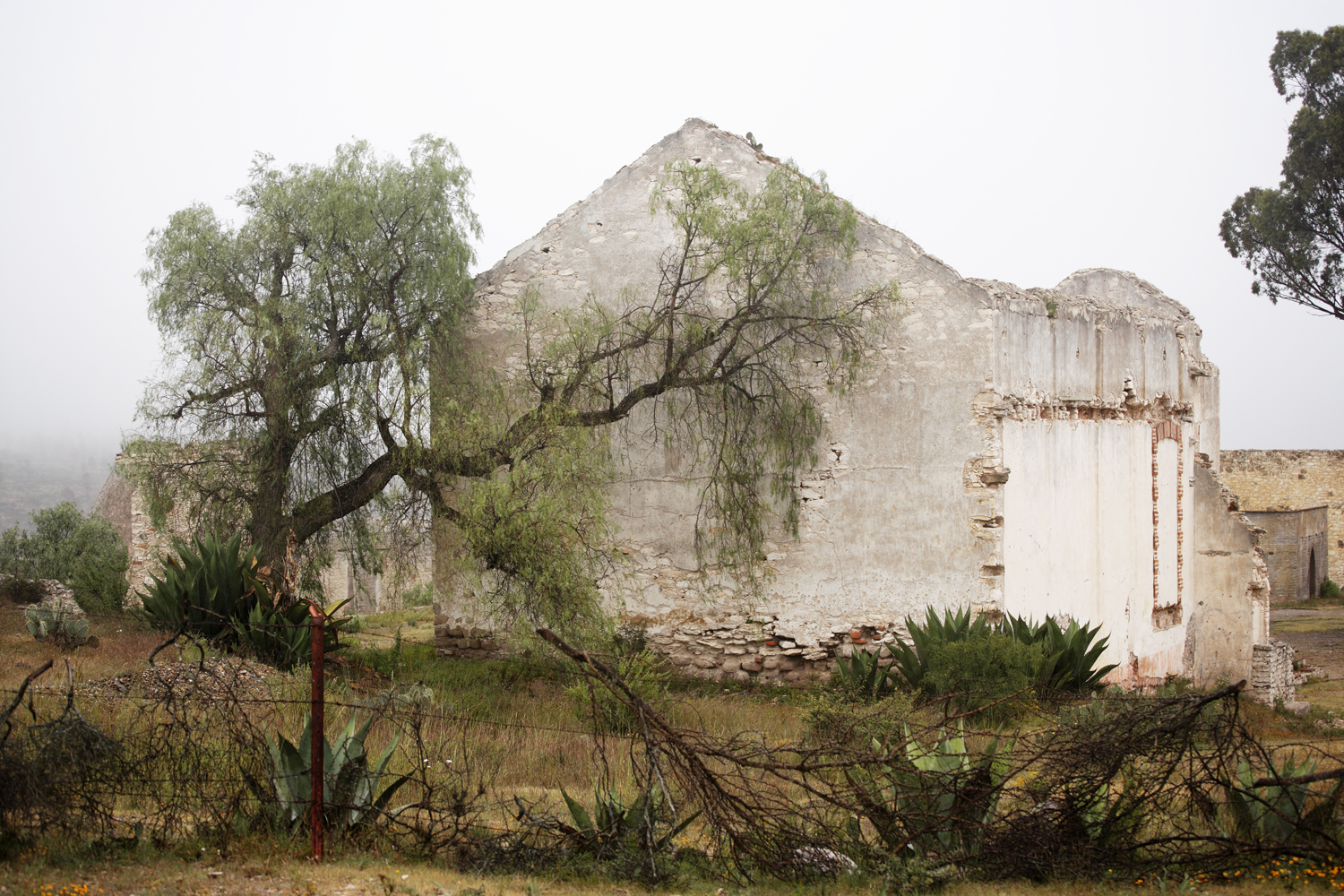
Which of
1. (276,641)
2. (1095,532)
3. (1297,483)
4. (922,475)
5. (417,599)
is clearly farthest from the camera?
(1297,483)

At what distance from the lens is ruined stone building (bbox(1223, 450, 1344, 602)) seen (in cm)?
2802

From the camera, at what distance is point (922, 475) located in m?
11.4

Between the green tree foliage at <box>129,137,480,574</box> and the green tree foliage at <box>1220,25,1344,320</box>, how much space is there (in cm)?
1968

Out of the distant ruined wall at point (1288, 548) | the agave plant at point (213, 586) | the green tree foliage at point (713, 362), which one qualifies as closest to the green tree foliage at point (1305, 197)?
the distant ruined wall at point (1288, 548)

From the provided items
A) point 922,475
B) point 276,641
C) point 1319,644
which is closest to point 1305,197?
point 1319,644

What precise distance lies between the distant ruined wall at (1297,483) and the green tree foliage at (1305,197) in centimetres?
858

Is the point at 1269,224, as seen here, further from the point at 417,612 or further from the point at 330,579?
the point at 330,579

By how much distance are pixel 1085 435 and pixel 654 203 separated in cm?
601

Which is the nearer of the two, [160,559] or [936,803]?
[936,803]

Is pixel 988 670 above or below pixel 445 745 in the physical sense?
above

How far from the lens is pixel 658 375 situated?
11859 mm

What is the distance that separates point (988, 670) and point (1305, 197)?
18620 mm

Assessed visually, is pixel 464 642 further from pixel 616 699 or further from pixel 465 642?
pixel 616 699

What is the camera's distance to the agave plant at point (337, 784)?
17.5ft
